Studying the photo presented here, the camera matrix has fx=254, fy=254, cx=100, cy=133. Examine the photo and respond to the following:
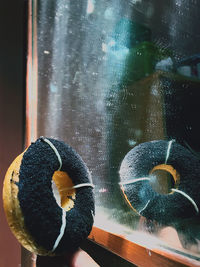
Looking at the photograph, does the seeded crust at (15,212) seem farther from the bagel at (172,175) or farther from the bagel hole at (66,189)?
the bagel at (172,175)

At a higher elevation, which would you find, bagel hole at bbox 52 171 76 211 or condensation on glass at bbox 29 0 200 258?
condensation on glass at bbox 29 0 200 258

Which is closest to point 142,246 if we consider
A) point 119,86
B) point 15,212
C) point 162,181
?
point 162,181

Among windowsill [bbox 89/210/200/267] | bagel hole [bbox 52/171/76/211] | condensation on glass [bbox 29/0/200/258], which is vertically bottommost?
windowsill [bbox 89/210/200/267]

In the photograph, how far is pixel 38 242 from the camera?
62cm

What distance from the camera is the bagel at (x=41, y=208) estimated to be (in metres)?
0.61

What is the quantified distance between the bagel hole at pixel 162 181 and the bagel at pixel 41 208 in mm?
254

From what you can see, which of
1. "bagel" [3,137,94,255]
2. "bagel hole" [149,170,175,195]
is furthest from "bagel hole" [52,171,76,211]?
"bagel hole" [149,170,175,195]

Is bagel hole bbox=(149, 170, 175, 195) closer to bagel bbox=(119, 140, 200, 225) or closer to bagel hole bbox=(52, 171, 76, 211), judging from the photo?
bagel bbox=(119, 140, 200, 225)

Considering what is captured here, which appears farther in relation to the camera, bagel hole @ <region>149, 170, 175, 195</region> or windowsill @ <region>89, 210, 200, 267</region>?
bagel hole @ <region>149, 170, 175, 195</region>

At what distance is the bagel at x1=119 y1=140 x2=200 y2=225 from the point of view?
75 cm

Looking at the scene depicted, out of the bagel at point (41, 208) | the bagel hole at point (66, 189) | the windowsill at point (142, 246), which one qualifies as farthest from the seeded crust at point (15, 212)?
the windowsill at point (142, 246)

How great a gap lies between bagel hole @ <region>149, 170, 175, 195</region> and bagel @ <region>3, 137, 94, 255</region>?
0.83 feet

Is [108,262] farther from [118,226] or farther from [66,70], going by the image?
[66,70]

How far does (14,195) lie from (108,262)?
0.54 meters
